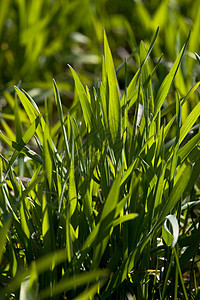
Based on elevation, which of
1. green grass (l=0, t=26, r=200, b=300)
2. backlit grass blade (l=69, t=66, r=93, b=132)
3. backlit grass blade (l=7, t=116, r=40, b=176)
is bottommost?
green grass (l=0, t=26, r=200, b=300)

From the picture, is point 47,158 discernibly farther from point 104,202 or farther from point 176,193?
point 176,193

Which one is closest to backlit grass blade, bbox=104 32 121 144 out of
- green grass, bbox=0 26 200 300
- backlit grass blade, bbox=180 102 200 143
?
green grass, bbox=0 26 200 300

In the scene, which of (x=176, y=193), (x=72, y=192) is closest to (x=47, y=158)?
(x=72, y=192)

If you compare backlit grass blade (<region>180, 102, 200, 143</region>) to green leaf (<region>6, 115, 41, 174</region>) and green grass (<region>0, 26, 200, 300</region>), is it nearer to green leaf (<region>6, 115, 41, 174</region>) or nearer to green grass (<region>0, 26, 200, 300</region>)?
green grass (<region>0, 26, 200, 300</region>)

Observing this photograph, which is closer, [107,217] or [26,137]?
[107,217]

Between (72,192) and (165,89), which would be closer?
(72,192)

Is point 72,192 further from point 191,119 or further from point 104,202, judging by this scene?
point 191,119

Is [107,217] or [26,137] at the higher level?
[26,137]

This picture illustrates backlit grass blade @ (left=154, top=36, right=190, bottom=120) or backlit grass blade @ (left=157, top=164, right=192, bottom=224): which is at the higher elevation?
backlit grass blade @ (left=154, top=36, right=190, bottom=120)

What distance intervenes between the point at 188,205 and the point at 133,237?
17 centimetres

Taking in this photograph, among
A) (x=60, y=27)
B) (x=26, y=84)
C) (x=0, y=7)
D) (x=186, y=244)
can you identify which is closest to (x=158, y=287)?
(x=186, y=244)

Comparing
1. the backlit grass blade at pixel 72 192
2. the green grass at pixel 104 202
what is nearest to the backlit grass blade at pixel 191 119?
the green grass at pixel 104 202

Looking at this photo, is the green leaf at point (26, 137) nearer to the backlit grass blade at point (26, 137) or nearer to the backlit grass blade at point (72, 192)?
the backlit grass blade at point (26, 137)

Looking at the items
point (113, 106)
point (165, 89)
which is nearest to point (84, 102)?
point (113, 106)
